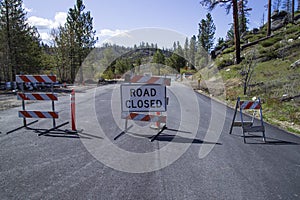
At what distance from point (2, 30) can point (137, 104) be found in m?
24.4

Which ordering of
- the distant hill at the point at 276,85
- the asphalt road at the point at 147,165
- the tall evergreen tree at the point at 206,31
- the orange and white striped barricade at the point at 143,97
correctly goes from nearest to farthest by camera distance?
the asphalt road at the point at 147,165 < the orange and white striped barricade at the point at 143,97 < the distant hill at the point at 276,85 < the tall evergreen tree at the point at 206,31

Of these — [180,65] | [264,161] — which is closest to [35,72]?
[264,161]

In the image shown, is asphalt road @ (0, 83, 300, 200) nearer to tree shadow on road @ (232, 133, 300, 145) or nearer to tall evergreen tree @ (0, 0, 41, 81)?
tree shadow on road @ (232, 133, 300, 145)

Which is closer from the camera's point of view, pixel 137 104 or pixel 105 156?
pixel 105 156

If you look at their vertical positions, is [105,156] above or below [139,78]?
below

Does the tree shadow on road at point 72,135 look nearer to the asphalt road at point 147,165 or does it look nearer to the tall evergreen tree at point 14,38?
the asphalt road at point 147,165

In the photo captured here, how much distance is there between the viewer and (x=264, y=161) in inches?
184

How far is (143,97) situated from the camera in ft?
21.7

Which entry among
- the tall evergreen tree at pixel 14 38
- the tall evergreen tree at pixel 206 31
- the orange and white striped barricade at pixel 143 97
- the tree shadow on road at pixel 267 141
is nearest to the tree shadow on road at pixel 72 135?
the orange and white striped barricade at pixel 143 97

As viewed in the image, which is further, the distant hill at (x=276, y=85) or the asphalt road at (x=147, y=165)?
the distant hill at (x=276, y=85)

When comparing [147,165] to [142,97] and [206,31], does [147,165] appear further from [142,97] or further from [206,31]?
[206,31]

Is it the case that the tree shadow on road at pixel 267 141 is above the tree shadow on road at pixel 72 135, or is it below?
below

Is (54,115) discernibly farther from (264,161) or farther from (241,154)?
(264,161)

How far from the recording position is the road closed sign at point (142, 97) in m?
6.55
